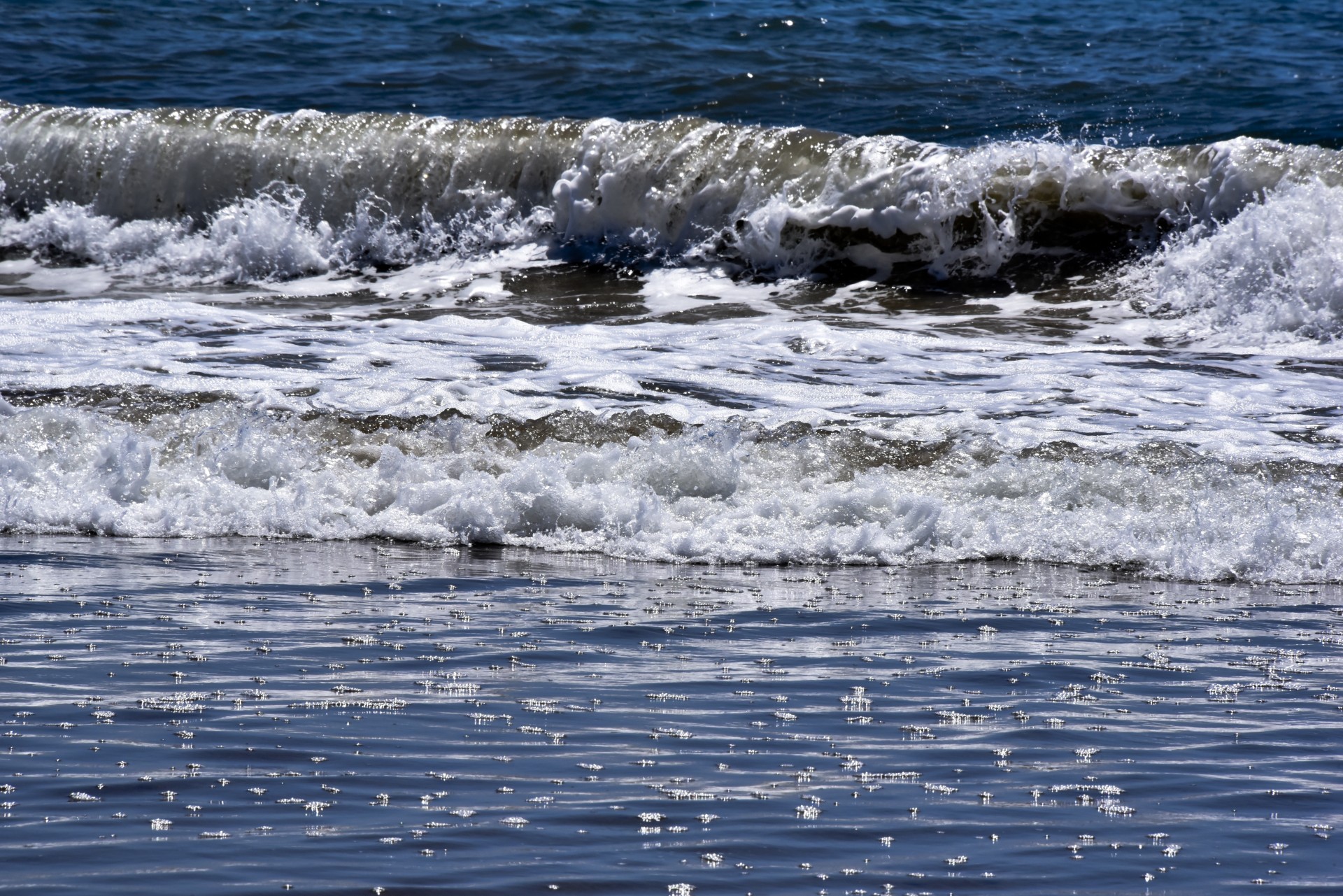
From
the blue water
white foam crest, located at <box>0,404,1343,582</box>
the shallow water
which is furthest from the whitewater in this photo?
the blue water

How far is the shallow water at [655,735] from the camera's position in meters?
2.31

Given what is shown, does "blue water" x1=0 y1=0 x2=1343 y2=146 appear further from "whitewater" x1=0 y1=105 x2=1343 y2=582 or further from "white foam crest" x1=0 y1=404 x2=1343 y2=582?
"white foam crest" x1=0 y1=404 x2=1343 y2=582

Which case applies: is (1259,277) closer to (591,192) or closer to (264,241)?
(591,192)

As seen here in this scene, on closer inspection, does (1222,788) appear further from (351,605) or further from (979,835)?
(351,605)

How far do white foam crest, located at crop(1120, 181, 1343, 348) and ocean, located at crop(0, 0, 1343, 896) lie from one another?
0.03m

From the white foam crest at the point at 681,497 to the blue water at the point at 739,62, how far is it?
776 centimetres

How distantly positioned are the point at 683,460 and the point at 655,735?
3.06 meters

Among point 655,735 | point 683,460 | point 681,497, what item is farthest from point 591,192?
point 655,735

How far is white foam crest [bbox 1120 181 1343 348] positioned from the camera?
8852 mm

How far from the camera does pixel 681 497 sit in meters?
5.95

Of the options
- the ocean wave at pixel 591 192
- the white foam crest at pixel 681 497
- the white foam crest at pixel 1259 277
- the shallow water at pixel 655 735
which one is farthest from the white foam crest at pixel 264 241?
the shallow water at pixel 655 735

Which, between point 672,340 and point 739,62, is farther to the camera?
point 739,62

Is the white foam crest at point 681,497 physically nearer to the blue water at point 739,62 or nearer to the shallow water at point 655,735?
the shallow water at point 655,735

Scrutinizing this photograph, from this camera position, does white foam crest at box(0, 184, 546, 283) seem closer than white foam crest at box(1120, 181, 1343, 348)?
No
